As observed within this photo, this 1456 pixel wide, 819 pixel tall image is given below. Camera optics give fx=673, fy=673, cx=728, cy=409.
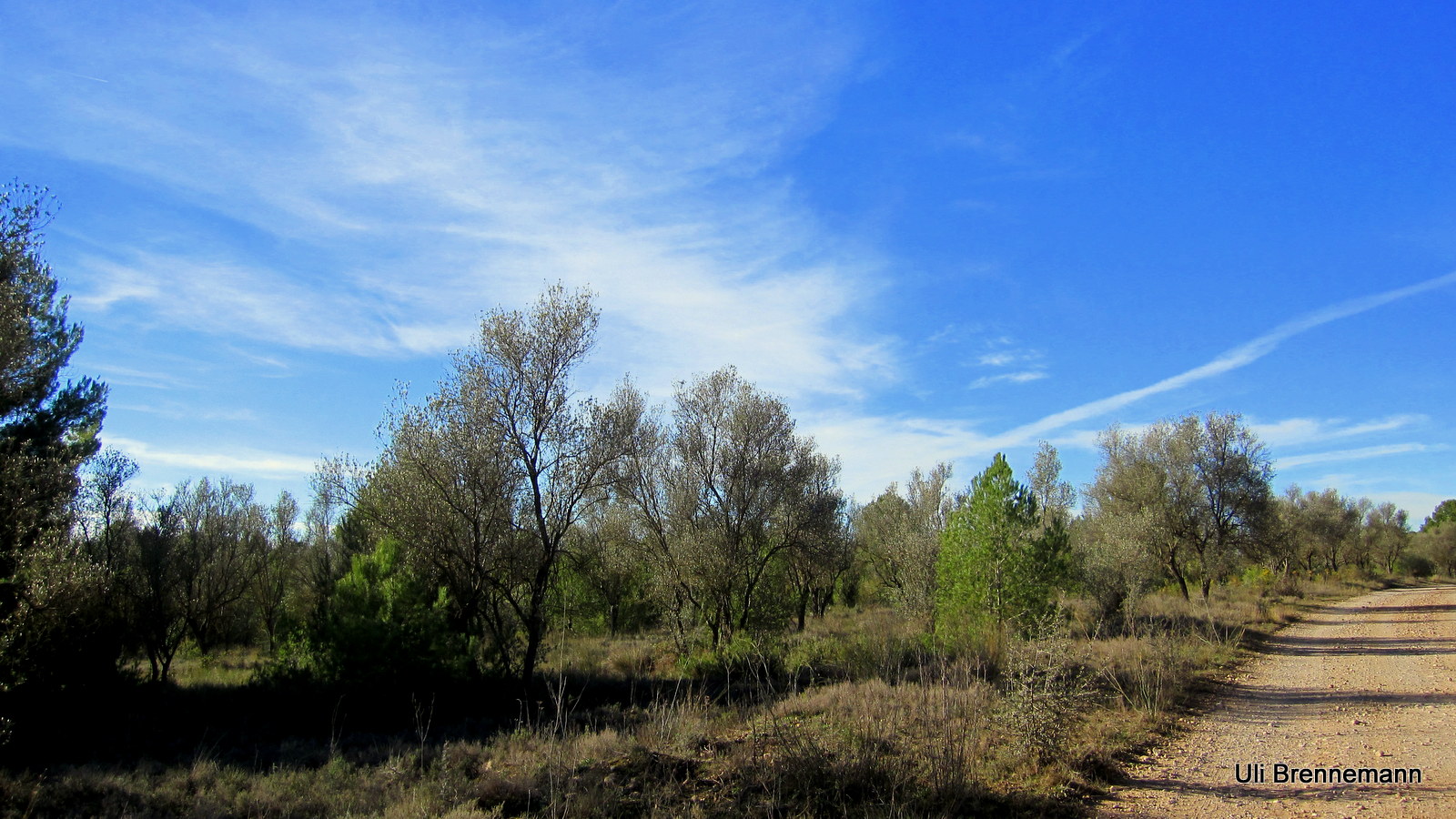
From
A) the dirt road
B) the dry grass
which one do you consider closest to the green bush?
the dry grass

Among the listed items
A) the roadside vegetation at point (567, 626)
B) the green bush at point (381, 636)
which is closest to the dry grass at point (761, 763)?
the roadside vegetation at point (567, 626)

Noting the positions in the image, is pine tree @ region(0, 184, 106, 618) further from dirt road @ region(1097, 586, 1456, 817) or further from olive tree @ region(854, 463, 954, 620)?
olive tree @ region(854, 463, 954, 620)

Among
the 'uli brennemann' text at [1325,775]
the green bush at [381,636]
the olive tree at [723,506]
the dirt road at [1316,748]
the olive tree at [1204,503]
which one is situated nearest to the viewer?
the dirt road at [1316,748]

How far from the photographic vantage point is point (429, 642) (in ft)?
50.2

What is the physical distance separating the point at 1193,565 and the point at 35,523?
40.9 m

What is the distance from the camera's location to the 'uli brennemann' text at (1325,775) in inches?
260

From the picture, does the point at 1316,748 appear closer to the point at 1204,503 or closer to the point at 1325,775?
the point at 1325,775

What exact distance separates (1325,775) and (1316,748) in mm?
1214

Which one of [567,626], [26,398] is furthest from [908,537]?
[26,398]

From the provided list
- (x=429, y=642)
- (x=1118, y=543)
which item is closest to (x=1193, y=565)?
(x=1118, y=543)

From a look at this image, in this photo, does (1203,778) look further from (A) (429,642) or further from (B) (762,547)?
(B) (762,547)

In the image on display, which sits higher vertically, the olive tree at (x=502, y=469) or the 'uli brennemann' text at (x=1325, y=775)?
the olive tree at (x=502, y=469)

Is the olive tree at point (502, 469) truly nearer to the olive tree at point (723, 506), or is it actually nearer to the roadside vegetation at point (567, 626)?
the roadside vegetation at point (567, 626)

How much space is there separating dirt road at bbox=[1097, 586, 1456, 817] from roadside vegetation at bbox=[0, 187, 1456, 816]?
23.3 inches
